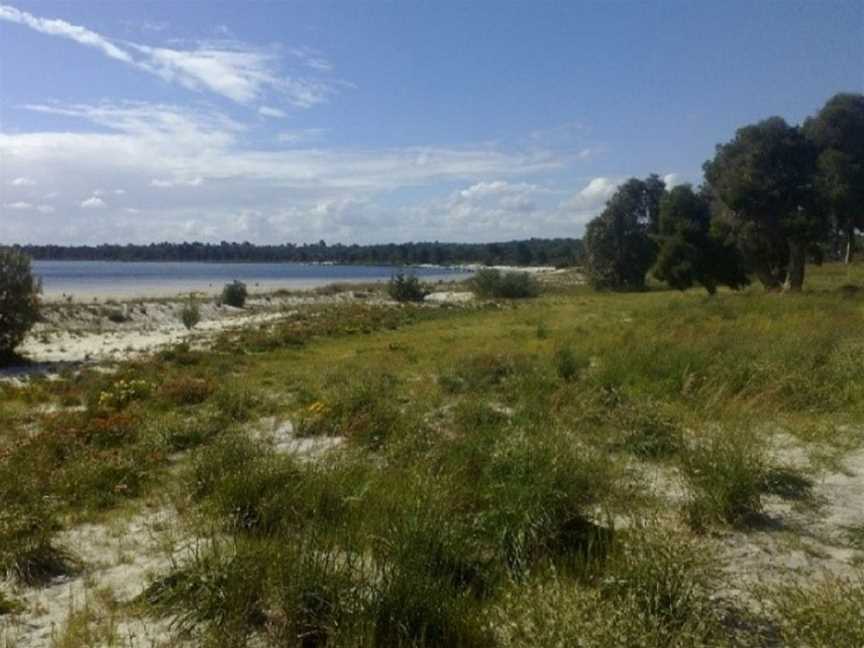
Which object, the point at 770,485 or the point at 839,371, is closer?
the point at 770,485

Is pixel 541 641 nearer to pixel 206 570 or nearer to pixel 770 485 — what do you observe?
pixel 206 570

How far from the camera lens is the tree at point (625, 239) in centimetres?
6241

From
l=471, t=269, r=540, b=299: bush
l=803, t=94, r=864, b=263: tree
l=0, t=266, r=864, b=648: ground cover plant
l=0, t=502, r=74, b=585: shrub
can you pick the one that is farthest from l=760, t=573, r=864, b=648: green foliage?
l=471, t=269, r=540, b=299: bush

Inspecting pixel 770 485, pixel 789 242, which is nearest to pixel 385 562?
pixel 770 485

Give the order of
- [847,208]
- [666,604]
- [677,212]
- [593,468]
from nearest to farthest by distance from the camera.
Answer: [666,604]
[593,468]
[847,208]
[677,212]

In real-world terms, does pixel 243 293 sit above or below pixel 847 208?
below

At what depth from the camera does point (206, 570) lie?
5020 millimetres

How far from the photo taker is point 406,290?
2322 inches

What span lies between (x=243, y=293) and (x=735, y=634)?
5418cm

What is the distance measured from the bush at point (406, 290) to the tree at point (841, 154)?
31.0 m

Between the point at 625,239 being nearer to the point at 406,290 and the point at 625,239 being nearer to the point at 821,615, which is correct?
the point at 406,290

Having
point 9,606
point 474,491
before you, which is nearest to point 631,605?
point 474,491

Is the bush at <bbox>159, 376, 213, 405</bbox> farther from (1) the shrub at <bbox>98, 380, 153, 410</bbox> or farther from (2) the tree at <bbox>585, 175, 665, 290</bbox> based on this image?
(2) the tree at <bbox>585, 175, 665, 290</bbox>

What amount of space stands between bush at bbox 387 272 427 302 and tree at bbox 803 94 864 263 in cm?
3098
